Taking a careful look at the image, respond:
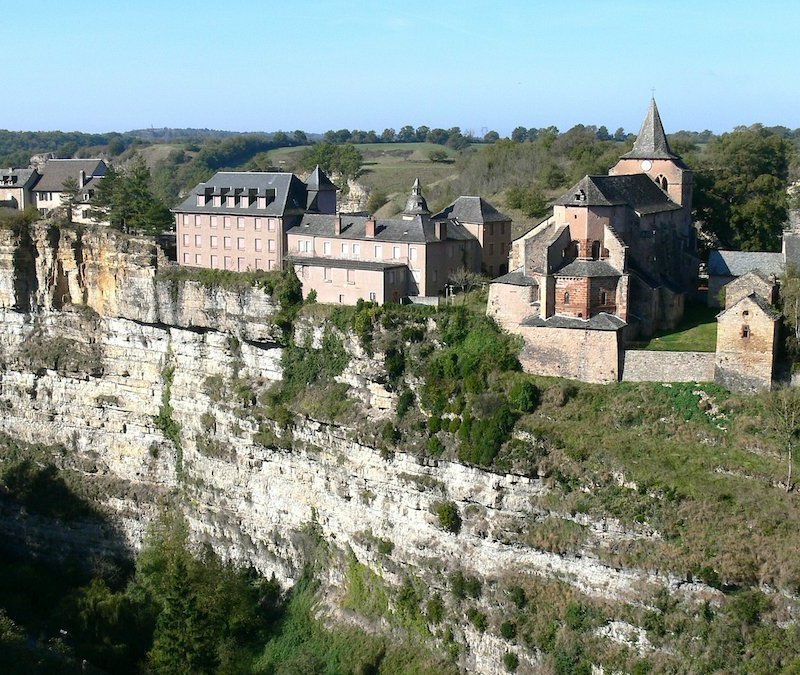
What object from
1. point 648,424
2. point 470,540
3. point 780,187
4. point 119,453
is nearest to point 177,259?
point 119,453

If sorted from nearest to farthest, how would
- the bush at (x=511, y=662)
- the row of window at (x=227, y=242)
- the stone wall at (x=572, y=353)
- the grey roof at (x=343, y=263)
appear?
the bush at (x=511, y=662) < the stone wall at (x=572, y=353) < the grey roof at (x=343, y=263) < the row of window at (x=227, y=242)

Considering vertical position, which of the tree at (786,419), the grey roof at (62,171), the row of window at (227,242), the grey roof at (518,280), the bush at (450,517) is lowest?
the bush at (450,517)

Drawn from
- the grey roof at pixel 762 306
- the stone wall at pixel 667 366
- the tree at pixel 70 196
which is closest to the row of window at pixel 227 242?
the tree at pixel 70 196

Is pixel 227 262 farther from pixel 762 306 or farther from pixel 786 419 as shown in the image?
pixel 786 419

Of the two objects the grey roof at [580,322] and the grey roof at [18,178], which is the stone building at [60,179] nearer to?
the grey roof at [18,178]

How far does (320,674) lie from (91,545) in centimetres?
1672

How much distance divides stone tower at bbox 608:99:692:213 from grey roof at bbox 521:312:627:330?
39.0 ft

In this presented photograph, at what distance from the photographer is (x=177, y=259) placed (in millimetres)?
50969

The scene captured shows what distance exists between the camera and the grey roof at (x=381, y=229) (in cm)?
4419

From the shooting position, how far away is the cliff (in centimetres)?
3641

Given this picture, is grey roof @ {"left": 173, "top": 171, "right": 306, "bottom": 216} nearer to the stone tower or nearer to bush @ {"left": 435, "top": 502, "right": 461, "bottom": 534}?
the stone tower

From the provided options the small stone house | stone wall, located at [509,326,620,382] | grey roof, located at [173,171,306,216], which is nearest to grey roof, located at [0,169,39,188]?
grey roof, located at [173,171,306,216]

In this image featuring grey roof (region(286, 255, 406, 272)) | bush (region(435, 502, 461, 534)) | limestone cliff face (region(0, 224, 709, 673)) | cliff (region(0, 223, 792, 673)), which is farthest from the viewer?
grey roof (region(286, 255, 406, 272))

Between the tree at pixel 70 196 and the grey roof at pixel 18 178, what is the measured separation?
3.05 metres
